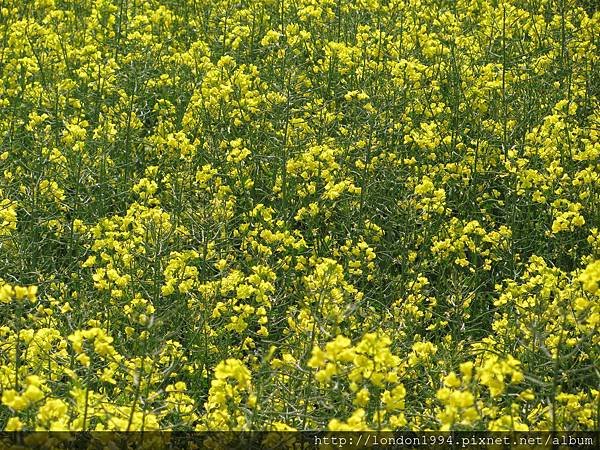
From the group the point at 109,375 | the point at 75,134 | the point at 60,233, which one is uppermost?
the point at 75,134

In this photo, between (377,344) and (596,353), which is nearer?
(377,344)

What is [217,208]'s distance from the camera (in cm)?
510

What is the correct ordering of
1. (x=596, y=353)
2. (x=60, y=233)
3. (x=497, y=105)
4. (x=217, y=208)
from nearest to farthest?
(x=596, y=353)
(x=217, y=208)
(x=60, y=233)
(x=497, y=105)

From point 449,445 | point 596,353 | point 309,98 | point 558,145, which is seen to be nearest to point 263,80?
point 309,98

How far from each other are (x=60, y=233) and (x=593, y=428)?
9.94ft

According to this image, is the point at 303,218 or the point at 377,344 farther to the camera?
the point at 303,218

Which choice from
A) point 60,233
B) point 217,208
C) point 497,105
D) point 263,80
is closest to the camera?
point 217,208

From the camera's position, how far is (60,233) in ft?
17.8

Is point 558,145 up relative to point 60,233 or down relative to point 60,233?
up

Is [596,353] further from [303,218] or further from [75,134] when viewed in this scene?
[75,134]

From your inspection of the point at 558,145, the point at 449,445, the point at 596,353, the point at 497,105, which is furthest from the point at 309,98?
the point at 449,445

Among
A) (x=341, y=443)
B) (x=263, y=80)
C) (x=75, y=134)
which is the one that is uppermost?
(x=263, y=80)

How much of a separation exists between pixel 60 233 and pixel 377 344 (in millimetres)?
2722

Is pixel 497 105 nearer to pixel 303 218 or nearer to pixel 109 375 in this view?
pixel 303 218
